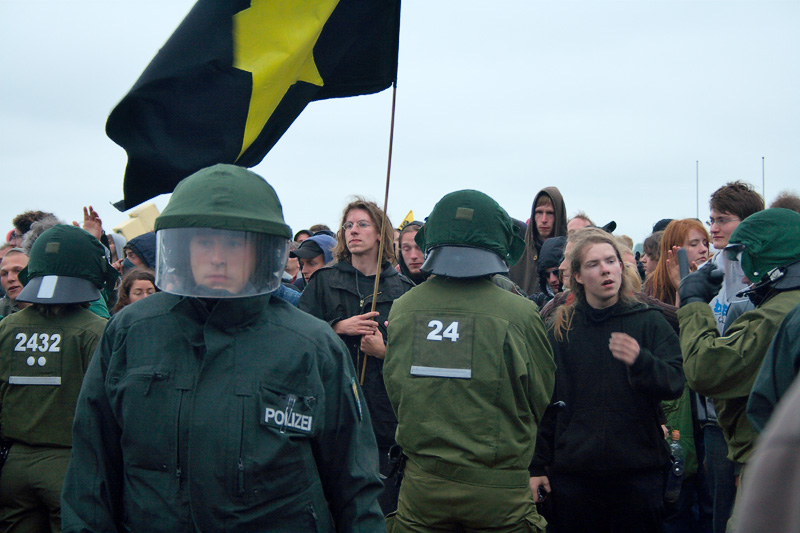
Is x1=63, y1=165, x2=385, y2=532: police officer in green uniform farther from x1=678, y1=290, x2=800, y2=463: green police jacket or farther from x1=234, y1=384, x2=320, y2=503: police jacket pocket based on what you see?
x1=678, y1=290, x2=800, y2=463: green police jacket

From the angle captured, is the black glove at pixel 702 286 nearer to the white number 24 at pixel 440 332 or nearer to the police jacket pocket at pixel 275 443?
the white number 24 at pixel 440 332

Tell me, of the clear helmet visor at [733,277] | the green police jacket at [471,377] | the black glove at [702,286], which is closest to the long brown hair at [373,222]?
the green police jacket at [471,377]

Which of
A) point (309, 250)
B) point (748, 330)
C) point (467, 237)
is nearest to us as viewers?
point (748, 330)

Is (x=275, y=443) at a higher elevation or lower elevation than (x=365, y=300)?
lower

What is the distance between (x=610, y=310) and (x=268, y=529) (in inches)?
106

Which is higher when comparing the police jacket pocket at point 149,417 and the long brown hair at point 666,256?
the long brown hair at point 666,256

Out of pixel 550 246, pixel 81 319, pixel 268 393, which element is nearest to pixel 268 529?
pixel 268 393

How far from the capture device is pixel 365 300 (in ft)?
17.4

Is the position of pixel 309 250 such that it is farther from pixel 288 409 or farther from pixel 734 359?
pixel 288 409

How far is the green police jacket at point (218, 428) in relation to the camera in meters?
2.33

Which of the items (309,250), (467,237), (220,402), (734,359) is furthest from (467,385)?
(309,250)

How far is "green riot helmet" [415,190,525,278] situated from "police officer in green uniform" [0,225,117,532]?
6.67 ft

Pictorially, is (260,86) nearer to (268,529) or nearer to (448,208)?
(448,208)

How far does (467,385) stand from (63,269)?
2.46 m
